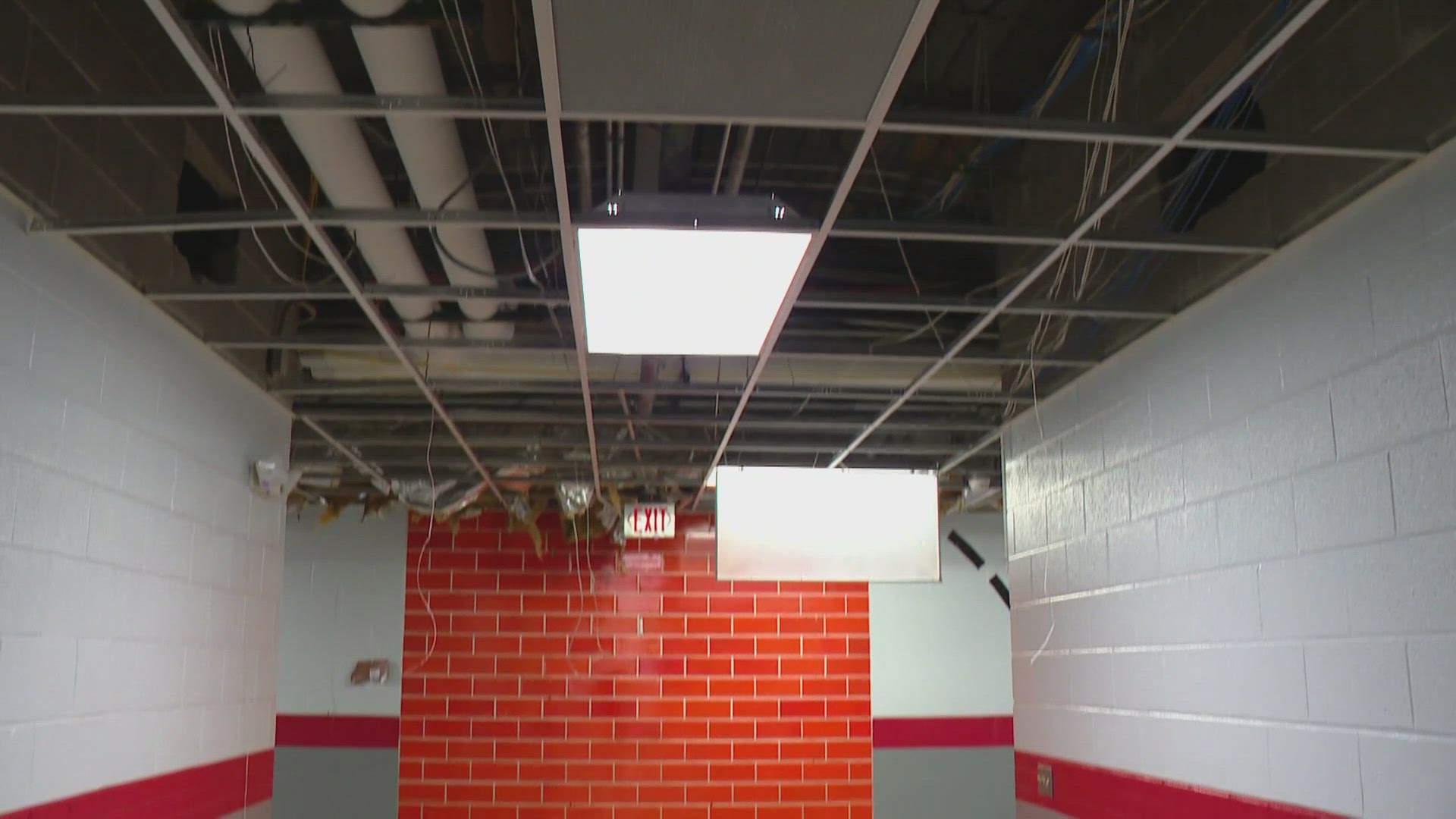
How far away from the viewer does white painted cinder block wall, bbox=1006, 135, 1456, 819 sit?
7.97 ft

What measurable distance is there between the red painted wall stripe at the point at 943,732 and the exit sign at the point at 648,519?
1966mm

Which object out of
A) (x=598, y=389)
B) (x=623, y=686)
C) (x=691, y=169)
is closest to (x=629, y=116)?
(x=691, y=169)

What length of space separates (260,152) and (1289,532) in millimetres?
2548

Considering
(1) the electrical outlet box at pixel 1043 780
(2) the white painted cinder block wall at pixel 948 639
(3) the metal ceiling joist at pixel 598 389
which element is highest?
(3) the metal ceiling joist at pixel 598 389

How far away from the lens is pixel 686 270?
285cm

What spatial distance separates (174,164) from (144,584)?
4.11 feet

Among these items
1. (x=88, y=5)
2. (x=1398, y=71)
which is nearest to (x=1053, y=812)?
(x=1398, y=71)

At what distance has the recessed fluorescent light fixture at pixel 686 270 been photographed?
2.57 metres

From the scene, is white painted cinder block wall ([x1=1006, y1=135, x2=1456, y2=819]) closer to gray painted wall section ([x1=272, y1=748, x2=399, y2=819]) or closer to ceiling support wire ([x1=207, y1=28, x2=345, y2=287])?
ceiling support wire ([x1=207, y1=28, x2=345, y2=287])

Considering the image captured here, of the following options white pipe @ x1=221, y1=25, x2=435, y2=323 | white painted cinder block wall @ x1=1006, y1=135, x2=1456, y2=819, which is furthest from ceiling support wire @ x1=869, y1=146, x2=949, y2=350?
white pipe @ x1=221, y1=25, x2=435, y2=323

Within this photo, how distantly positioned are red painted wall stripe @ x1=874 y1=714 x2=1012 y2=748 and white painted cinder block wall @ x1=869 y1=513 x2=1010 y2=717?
0.04 metres

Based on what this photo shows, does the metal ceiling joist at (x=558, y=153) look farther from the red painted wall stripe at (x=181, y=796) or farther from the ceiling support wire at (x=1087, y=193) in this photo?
the red painted wall stripe at (x=181, y=796)

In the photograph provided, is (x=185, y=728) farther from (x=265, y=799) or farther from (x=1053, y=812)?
(x=1053, y=812)

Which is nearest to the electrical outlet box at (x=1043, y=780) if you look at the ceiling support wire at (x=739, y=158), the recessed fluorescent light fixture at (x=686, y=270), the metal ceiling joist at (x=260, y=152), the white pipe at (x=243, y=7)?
the recessed fluorescent light fixture at (x=686, y=270)
